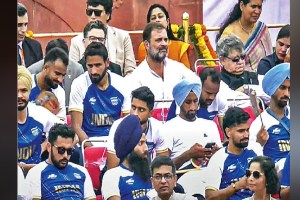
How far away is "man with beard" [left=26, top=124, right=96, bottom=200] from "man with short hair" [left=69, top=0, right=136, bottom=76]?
1.54 feet

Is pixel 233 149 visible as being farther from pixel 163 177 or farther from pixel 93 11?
pixel 93 11

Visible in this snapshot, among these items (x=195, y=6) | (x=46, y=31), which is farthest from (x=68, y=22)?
(x=195, y=6)

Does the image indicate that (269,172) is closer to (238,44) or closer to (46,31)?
(238,44)

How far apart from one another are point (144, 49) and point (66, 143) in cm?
73

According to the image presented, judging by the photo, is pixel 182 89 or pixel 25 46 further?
pixel 182 89

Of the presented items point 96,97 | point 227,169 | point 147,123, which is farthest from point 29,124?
point 227,169

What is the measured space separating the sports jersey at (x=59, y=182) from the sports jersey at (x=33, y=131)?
0.26 ft

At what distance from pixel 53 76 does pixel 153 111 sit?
2.07 feet

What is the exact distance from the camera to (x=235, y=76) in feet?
16.2

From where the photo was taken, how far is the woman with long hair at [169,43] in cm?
475

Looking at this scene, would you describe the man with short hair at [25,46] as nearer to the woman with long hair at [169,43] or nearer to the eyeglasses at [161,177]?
the woman with long hair at [169,43]

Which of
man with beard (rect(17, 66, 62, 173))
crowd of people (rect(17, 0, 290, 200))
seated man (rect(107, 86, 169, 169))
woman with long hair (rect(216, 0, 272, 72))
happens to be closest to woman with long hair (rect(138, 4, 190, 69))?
crowd of people (rect(17, 0, 290, 200))

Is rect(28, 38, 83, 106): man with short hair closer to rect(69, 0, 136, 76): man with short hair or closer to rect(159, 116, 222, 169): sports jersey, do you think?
rect(69, 0, 136, 76): man with short hair

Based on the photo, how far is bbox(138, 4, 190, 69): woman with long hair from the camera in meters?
4.75
